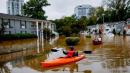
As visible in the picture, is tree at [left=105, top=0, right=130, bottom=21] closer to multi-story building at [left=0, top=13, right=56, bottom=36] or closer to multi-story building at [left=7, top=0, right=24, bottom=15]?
multi-story building at [left=0, top=13, right=56, bottom=36]

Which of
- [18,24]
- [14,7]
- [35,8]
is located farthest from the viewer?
[14,7]

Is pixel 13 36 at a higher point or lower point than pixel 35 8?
lower

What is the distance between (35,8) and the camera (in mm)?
80562

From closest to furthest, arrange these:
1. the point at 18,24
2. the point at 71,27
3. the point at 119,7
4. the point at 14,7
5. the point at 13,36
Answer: the point at 13,36
the point at 18,24
the point at 71,27
the point at 119,7
the point at 14,7

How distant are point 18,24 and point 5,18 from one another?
6288 millimetres

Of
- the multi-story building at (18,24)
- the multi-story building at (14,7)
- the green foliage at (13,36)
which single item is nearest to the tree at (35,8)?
the multi-story building at (18,24)

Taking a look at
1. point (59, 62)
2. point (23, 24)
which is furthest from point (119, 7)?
point (59, 62)

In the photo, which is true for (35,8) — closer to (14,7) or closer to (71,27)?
(71,27)

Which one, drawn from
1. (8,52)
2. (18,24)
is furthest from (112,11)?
(8,52)

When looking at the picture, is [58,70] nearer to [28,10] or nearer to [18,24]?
[18,24]

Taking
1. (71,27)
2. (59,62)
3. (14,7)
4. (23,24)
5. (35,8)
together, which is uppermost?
(14,7)

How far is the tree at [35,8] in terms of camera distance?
80188 mm

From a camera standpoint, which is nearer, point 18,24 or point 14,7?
point 18,24

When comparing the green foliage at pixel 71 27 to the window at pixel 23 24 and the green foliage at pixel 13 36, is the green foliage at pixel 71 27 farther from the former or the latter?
the window at pixel 23 24
